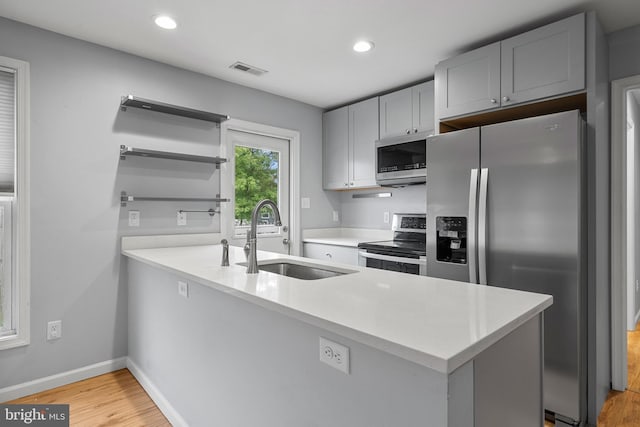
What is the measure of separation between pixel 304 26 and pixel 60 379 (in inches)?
115

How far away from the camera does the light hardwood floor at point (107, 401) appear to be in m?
2.02

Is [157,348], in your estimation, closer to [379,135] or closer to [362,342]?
[362,342]

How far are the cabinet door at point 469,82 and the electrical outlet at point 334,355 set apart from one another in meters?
2.11

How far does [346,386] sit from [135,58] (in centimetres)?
289

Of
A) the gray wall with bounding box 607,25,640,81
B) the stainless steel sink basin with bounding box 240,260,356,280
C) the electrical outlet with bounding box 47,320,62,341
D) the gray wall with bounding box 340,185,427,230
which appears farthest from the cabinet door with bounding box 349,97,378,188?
the electrical outlet with bounding box 47,320,62,341

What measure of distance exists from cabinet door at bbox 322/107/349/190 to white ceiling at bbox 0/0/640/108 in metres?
0.92

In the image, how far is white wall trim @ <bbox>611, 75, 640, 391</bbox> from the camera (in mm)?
2295

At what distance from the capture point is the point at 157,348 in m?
2.22

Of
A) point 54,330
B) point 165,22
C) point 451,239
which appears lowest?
point 54,330

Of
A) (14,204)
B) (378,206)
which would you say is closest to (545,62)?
(378,206)

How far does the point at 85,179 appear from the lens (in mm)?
2543

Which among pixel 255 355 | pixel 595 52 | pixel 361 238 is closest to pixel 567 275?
pixel 595 52

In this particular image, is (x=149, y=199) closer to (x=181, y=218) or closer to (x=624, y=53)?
(x=181, y=218)

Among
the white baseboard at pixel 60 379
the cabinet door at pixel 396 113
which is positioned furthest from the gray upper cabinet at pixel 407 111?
the white baseboard at pixel 60 379
